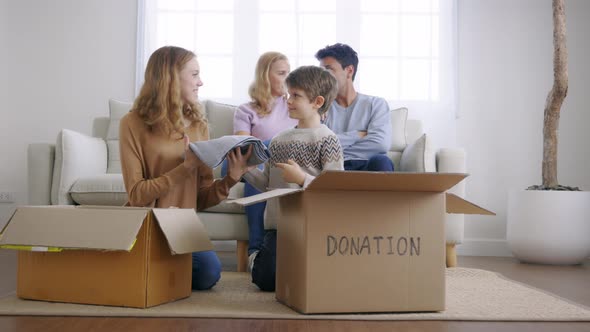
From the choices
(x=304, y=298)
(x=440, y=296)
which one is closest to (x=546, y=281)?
(x=440, y=296)

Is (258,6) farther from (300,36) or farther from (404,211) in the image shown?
(404,211)

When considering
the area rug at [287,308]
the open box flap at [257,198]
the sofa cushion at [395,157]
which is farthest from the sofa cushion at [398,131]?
the open box flap at [257,198]

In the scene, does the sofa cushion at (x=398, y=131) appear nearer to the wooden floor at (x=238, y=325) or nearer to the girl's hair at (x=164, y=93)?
the girl's hair at (x=164, y=93)

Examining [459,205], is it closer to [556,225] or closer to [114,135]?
[556,225]

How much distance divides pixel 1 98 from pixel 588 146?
3599 millimetres

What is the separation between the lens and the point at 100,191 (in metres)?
2.71

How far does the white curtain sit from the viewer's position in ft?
12.6

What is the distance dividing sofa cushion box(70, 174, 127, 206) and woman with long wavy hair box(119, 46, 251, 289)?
84cm

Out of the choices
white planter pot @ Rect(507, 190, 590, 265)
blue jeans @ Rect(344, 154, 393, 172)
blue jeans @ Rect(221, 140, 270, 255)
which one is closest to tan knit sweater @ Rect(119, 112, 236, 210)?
blue jeans @ Rect(221, 140, 270, 255)

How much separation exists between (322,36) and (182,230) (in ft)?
8.06

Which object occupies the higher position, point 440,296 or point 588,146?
point 588,146

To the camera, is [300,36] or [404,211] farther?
[300,36]

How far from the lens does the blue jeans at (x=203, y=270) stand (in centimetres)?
192

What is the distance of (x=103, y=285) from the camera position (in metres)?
1.58
